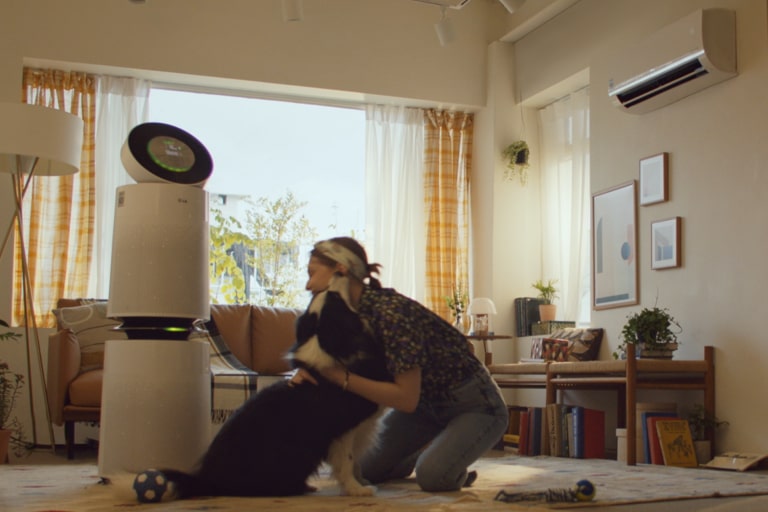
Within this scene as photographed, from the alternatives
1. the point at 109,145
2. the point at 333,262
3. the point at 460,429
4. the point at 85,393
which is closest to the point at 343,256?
the point at 333,262

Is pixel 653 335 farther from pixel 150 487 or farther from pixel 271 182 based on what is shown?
pixel 271 182

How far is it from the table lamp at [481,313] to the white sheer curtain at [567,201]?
0.57 m

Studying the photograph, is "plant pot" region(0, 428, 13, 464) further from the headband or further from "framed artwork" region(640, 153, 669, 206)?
"framed artwork" region(640, 153, 669, 206)

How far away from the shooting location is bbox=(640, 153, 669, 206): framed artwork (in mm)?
5168

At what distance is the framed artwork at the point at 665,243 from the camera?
5.04 meters

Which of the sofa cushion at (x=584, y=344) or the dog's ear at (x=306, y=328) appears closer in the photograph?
the dog's ear at (x=306, y=328)

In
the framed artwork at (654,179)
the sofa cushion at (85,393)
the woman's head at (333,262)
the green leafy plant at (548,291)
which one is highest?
the framed artwork at (654,179)

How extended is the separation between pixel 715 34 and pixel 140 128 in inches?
124

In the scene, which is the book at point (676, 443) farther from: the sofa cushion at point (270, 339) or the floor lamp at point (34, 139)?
the floor lamp at point (34, 139)

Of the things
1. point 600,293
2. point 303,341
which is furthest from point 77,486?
point 600,293

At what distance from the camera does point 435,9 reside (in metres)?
7.01

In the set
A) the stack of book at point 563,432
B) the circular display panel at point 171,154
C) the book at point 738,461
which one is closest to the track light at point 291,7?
the circular display panel at point 171,154

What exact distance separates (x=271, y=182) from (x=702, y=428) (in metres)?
3.62

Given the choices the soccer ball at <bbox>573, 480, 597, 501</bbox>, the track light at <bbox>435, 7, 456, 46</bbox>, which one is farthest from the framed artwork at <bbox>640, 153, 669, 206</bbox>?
the soccer ball at <bbox>573, 480, 597, 501</bbox>
